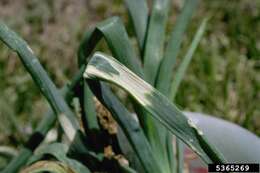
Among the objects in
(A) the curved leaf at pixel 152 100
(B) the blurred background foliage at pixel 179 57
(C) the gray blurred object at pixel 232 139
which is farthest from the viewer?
(B) the blurred background foliage at pixel 179 57

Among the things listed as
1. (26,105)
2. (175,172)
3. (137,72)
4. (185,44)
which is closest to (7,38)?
(137,72)

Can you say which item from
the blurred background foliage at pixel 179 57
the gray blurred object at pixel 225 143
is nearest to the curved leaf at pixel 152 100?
the gray blurred object at pixel 225 143

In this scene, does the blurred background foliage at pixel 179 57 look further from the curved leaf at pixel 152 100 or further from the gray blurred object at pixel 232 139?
the curved leaf at pixel 152 100

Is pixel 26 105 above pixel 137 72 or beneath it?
beneath

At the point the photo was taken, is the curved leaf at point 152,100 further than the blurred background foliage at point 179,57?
No

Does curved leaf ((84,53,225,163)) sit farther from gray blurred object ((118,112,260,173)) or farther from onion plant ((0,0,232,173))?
gray blurred object ((118,112,260,173))

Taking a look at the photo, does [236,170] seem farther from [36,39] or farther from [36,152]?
[36,39]
